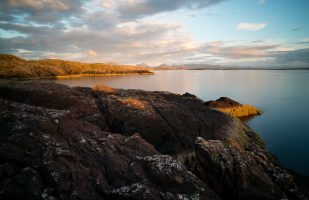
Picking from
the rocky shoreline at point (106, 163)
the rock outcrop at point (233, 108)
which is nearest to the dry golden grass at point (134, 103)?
the rocky shoreline at point (106, 163)

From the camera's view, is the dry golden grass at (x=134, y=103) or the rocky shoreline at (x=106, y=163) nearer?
the rocky shoreline at (x=106, y=163)

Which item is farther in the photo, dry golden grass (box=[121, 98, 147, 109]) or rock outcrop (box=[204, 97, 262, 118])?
rock outcrop (box=[204, 97, 262, 118])

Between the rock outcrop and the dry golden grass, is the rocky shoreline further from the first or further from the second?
the rock outcrop

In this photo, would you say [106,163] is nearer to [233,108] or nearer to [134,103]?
[134,103]

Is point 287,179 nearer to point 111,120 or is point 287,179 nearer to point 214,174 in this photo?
point 214,174

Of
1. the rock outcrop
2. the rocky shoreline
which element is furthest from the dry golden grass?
the rock outcrop

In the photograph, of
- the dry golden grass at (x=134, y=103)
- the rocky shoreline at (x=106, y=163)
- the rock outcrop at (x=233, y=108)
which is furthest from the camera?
the rock outcrop at (x=233, y=108)

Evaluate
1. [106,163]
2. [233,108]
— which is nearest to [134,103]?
[106,163]

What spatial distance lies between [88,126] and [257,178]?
42.4 feet

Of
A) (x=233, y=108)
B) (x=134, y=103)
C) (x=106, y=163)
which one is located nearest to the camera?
(x=106, y=163)

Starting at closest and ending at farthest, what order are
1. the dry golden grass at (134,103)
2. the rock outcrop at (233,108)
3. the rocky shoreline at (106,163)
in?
the rocky shoreline at (106,163), the dry golden grass at (134,103), the rock outcrop at (233,108)

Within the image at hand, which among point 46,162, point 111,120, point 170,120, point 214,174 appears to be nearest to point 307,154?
point 170,120

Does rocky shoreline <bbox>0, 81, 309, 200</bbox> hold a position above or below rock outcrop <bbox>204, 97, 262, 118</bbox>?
above

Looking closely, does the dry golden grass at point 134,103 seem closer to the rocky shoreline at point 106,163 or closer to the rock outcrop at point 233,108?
the rocky shoreline at point 106,163
